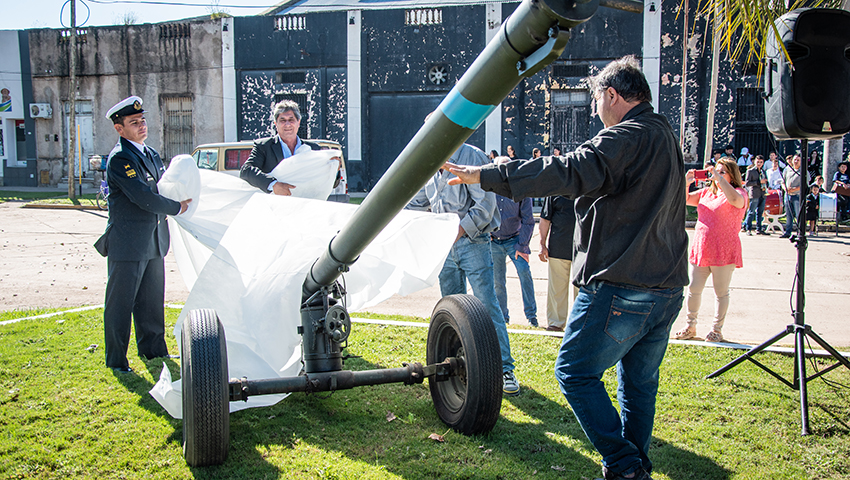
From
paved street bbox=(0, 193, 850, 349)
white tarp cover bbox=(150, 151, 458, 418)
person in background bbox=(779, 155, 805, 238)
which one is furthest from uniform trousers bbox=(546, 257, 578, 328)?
person in background bbox=(779, 155, 805, 238)

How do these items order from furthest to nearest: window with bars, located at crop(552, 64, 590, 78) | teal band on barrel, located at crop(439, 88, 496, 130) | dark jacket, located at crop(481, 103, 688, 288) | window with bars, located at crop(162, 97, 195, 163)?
window with bars, located at crop(162, 97, 195, 163) → window with bars, located at crop(552, 64, 590, 78) → dark jacket, located at crop(481, 103, 688, 288) → teal band on barrel, located at crop(439, 88, 496, 130)

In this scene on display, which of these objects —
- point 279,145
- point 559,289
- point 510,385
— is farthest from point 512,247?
point 279,145

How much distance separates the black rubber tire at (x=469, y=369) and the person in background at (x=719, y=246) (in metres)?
2.78

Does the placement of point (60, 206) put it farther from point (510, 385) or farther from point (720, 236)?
point (720, 236)

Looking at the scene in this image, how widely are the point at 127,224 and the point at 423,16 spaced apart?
62.8 feet

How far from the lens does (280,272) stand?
3.56 metres

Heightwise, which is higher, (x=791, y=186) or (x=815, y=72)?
(x=815, y=72)

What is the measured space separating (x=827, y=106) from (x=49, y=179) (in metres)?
29.2

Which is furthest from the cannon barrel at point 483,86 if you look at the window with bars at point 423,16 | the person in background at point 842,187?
the window with bars at point 423,16

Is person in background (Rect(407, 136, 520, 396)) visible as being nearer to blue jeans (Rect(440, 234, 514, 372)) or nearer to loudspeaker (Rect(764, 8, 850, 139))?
blue jeans (Rect(440, 234, 514, 372))

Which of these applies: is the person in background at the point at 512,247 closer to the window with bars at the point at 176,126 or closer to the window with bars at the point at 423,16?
the window with bars at the point at 423,16

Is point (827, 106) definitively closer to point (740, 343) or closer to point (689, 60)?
A: point (740, 343)

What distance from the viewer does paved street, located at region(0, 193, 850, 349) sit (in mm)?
6273

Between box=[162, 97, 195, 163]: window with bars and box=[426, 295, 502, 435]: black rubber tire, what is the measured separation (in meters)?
23.1
